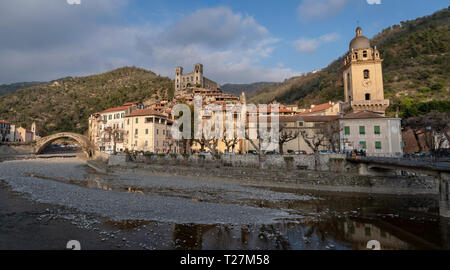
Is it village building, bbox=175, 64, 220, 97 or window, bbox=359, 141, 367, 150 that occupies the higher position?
village building, bbox=175, 64, 220, 97

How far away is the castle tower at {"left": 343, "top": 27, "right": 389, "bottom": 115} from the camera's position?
43.1m

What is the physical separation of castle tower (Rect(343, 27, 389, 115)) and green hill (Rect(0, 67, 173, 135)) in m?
92.8

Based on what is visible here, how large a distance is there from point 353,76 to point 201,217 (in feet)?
153

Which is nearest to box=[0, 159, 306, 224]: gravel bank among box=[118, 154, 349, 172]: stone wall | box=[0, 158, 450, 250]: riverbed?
box=[0, 158, 450, 250]: riverbed

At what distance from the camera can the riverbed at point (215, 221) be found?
9.35m

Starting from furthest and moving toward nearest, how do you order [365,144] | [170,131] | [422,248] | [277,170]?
[170,131] < [365,144] < [277,170] < [422,248]

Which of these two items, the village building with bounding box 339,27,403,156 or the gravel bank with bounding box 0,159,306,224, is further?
the village building with bounding box 339,27,403,156

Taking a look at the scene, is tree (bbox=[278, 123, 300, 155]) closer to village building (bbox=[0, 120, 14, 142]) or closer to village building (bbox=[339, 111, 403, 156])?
village building (bbox=[339, 111, 403, 156])

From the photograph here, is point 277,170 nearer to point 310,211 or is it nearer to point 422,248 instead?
point 310,211

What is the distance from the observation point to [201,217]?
508 inches

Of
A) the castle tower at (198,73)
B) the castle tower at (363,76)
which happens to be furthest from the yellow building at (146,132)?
the castle tower at (198,73)

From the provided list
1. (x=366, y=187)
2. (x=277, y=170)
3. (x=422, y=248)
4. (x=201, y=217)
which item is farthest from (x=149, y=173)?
(x=422, y=248)

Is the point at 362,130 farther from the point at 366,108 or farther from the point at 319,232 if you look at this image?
the point at 319,232
